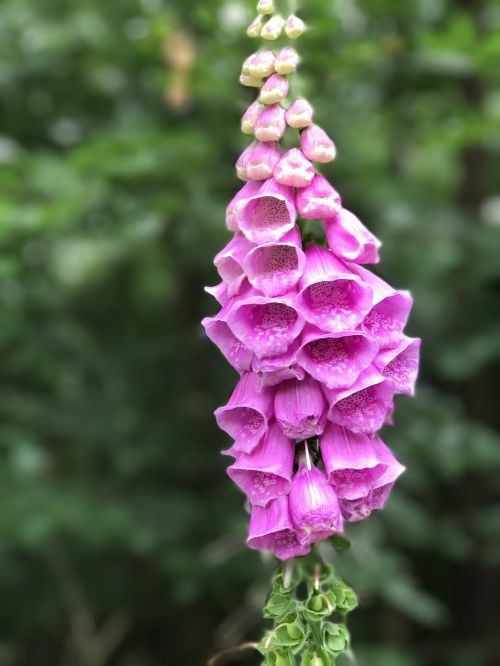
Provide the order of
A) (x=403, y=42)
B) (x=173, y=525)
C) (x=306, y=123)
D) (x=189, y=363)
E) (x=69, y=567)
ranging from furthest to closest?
(x=69, y=567)
(x=189, y=363)
(x=173, y=525)
(x=403, y=42)
(x=306, y=123)

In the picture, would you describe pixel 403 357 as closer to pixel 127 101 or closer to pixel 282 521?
pixel 282 521

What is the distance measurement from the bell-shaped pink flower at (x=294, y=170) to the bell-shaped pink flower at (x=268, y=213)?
2cm

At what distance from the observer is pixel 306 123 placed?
1047 millimetres

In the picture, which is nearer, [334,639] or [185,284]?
[334,639]

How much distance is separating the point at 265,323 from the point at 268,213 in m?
0.16

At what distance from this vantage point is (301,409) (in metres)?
1.06

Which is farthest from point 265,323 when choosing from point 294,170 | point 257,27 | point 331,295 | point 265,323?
point 257,27

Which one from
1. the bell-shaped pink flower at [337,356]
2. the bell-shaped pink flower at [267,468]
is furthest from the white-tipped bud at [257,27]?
the bell-shaped pink flower at [267,468]

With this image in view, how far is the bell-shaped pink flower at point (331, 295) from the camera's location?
1.04 metres

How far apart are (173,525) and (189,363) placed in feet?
2.54

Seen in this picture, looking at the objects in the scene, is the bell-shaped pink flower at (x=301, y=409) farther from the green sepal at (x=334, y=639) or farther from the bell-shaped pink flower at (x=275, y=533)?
the green sepal at (x=334, y=639)

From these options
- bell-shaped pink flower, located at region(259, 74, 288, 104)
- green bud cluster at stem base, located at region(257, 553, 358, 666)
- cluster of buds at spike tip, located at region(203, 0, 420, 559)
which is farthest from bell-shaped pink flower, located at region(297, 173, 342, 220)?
green bud cluster at stem base, located at region(257, 553, 358, 666)

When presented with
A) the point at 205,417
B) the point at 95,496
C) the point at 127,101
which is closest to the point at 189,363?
the point at 205,417

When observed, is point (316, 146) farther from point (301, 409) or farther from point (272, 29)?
point (301, 409)
